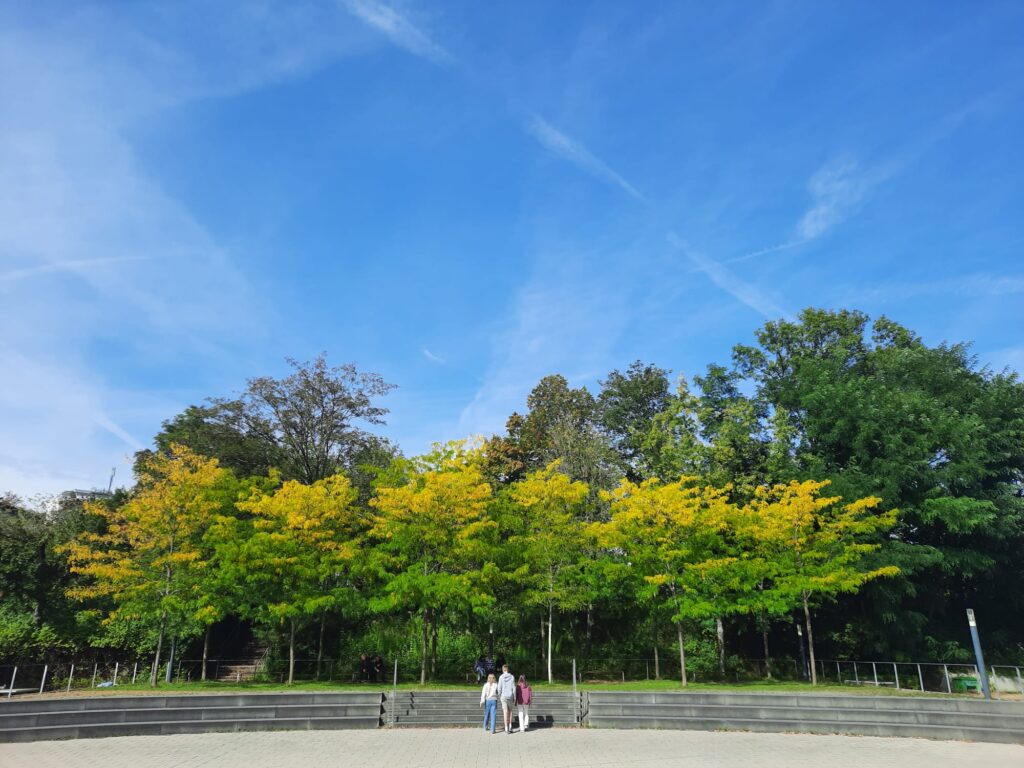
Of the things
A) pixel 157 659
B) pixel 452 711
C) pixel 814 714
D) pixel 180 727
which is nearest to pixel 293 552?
pixel 157 659

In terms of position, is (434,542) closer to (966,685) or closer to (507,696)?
(507,696)

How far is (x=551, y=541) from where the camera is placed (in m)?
26.0

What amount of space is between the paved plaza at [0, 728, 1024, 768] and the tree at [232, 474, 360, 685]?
314 inches

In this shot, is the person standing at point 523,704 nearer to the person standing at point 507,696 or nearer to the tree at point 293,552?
the person standing at point 507,696

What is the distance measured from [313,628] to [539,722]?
54.0ft

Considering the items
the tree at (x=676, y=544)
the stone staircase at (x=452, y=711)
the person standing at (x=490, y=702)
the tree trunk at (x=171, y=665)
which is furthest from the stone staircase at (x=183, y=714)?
the tree at (x=676, y=544)

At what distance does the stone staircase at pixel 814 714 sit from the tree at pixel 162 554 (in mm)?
15646

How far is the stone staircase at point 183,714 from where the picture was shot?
15.4 m

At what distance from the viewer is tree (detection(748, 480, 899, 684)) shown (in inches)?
987

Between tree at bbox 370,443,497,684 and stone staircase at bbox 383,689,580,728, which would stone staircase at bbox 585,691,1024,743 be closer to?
stone staircase at bbox 383,689,580,728

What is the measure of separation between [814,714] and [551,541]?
1136cm

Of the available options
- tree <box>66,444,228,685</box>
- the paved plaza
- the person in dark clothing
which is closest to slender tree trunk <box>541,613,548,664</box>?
the person in dark clothing

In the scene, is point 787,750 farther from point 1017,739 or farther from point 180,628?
point 180,628

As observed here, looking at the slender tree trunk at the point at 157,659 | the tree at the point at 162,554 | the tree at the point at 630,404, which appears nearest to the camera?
the slender tree trunk at the point at 157,659
